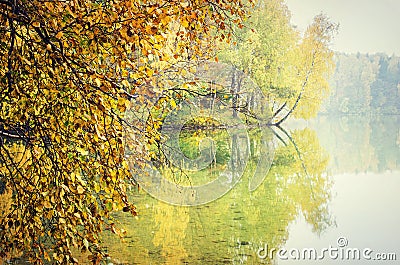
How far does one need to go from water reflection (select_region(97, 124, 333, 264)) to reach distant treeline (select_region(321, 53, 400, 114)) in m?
44.9

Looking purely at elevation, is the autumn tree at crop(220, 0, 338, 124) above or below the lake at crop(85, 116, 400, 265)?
above

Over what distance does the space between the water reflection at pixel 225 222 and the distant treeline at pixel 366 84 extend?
44.9 m

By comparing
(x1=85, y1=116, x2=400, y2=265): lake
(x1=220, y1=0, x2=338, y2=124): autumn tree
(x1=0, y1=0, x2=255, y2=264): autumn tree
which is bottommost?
(x1=0, y1=0, x2=255, y2=264): autumn tree

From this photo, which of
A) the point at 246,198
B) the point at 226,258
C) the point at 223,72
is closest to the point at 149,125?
the point at 226,258

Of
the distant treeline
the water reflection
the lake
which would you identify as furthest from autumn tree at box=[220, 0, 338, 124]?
the distant treeline

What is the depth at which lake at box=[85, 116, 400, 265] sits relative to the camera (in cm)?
634

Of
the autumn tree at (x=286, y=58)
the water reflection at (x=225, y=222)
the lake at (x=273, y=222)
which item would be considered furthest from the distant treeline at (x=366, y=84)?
the water reflection at (x=225, y=222)

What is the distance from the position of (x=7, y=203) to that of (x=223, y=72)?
25.1ft

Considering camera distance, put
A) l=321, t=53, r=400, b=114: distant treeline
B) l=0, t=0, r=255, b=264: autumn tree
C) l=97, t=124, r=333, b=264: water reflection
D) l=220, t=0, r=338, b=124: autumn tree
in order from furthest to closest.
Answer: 1. l=321, t=53, r=400, b=114: distant treeline
2. l=220, t=0, r=338, b=124: autumn tree
3. l=97, t=124, r=333, b=264: water reflection
4. l=0, t=0, r=255, b=264: autumn tree

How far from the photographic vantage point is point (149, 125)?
4145 millimetres

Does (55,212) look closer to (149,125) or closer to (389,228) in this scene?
(149,125)

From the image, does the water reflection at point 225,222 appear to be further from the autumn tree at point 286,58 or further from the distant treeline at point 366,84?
the distant treeline at point 366,84

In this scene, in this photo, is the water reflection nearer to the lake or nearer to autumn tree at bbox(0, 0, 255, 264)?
the lake

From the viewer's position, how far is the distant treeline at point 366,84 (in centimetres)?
5453
